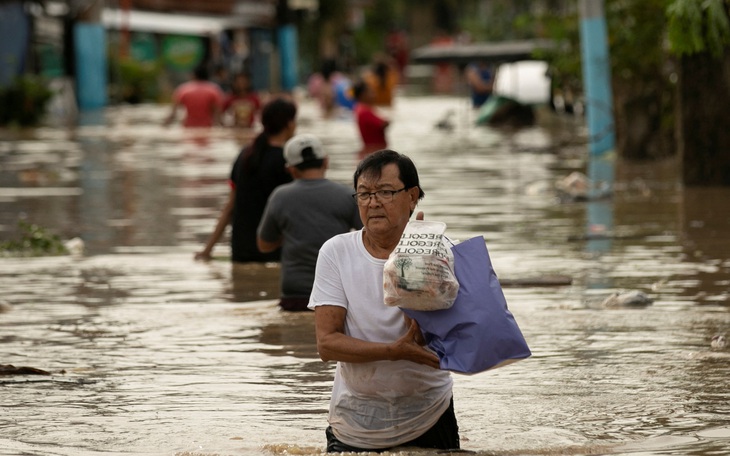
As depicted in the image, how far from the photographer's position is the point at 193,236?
48.5ft

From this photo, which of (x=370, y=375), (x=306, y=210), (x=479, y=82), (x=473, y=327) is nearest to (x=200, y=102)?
(x=479, y=82)

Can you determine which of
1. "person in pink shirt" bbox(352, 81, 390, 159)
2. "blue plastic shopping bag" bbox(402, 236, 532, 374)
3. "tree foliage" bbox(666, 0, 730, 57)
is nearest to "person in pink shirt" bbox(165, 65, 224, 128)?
"person in pink shirt" bbox(352, 81, 390, 159)

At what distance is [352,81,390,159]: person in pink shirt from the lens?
2088 cm

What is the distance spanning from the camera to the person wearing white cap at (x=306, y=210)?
9.44m

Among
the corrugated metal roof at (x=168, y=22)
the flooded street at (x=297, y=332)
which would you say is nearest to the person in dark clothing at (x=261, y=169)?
the flooded street at (x=297, y=332)

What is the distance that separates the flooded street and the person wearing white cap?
0.49 metres

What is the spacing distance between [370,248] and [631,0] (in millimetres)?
17532

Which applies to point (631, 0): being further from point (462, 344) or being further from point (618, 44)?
point (462, 344)

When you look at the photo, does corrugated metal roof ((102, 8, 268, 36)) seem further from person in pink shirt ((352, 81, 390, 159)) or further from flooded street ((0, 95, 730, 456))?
flooded street ((0, 95, 730, 456))

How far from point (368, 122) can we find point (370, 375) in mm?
16060

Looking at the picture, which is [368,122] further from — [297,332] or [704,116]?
[297,332]

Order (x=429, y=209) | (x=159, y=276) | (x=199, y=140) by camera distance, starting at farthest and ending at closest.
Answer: (x=199, y=140), (x=429, y=209), (x=159, y=276)

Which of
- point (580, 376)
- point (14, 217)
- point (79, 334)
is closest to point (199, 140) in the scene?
point (14, 217)

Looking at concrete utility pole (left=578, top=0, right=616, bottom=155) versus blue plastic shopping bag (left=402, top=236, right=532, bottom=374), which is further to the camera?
concrete utility pole (left=578, top=0, right=616, bottom=155)
